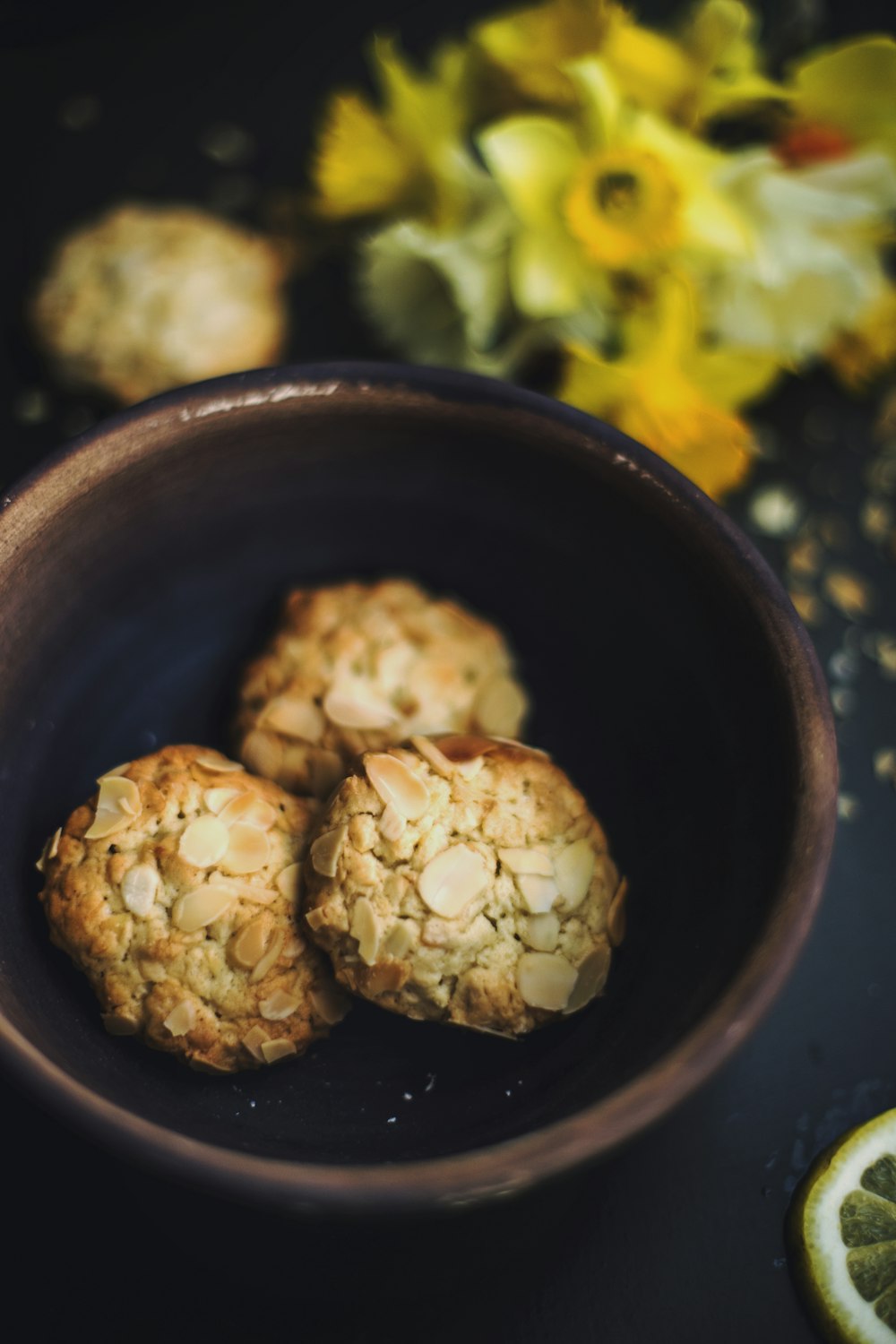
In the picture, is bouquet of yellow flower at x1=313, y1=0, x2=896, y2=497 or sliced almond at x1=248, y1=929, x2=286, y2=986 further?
bouquet of yellow flower at x1=313, y1=0, x2=896, y2=497

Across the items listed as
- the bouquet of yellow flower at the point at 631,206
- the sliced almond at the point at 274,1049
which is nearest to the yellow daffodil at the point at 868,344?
the bouquet of yellow flower at the point at 631,206

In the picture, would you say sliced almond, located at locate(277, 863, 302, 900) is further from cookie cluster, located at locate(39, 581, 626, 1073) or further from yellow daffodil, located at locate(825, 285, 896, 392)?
yellow daffodil, located at locate(825, 285, 896, 392)

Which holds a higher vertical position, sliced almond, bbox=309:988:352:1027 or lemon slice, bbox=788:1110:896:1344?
sliced almond, bbox=309:988:352:1027

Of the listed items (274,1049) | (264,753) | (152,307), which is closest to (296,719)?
(264,753)

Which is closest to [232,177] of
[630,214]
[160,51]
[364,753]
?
[160,51]

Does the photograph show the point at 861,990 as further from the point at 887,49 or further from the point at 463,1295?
the point at 887,49

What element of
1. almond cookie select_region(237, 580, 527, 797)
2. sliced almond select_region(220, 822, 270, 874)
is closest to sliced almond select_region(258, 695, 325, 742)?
almond cookie select_region(237, 580, 527, 797)

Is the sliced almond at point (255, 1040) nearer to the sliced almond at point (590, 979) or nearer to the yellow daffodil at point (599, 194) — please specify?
the sliced almond at point (590, 979)
